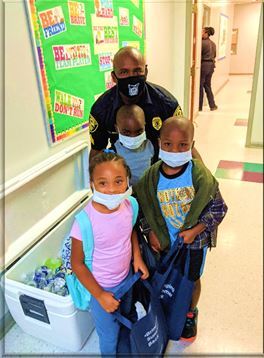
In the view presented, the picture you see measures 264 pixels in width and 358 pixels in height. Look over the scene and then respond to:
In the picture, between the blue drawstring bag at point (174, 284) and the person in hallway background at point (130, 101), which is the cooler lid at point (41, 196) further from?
Answer: the blue drawstring bag at point (174, 284)

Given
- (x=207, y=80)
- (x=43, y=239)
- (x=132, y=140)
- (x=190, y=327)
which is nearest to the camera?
(x=132, y=140)

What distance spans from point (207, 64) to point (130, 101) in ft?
6.70

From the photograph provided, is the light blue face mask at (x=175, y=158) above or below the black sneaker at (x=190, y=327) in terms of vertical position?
above

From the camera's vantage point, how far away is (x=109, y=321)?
1.07 meters

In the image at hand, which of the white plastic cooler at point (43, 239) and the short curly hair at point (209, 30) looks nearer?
the white plastic cooler at point (43, 239)

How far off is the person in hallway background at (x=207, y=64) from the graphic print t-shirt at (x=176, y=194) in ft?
5.98

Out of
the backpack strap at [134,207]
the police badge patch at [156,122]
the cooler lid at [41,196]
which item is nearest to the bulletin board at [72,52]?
the cooler lid at [41,196]

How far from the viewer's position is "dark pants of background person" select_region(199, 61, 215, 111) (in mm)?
3084

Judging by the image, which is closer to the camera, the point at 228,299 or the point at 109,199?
the point at 109,199

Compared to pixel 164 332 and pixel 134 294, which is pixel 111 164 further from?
pixel 164 332

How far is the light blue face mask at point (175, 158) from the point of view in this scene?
1.03 metres

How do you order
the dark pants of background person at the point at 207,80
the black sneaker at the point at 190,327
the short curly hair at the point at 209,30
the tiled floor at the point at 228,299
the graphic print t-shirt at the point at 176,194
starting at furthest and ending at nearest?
the dark pants of background person at the point at 207,80 → the short curly hair at the point at 209,30 → the black sneaker at the point at 190,327 → the graphic print t-shirt at the point at 176,194 → the tiled floor at the point at 228,299

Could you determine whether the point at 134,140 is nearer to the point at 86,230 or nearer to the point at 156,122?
the point at 156,122

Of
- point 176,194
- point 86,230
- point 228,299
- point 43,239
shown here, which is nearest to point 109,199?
point 86,230
